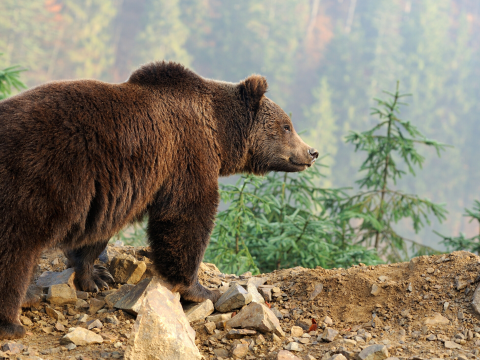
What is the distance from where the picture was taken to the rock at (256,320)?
3.77 m

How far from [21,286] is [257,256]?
501 centimetres

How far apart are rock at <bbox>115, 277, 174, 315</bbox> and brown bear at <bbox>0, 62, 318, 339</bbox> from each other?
10cm

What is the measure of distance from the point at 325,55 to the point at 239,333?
81596 mm

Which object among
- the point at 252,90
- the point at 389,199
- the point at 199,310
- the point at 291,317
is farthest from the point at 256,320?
the point at 389,199

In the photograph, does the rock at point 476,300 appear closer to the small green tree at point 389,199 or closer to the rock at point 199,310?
the rock at point 199,310

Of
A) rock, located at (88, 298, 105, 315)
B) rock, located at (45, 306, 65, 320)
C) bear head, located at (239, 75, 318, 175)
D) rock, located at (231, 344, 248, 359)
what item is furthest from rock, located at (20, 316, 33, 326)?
bear head, located at (239, 75, 318, 175)

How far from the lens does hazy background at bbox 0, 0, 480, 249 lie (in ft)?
208

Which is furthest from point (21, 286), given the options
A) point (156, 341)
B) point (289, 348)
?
point (289, 348)

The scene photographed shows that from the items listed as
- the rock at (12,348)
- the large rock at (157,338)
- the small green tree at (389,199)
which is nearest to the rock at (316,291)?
the large rock at (157,338)

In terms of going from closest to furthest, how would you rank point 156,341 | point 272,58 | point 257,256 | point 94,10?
point 156,341 → point 257,256 → point 94,10 → point 272,58

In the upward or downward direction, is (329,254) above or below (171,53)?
below

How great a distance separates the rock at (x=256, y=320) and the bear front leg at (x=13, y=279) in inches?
66.8

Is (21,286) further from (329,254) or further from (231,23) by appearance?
(231,23)

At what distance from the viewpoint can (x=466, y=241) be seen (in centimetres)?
812
